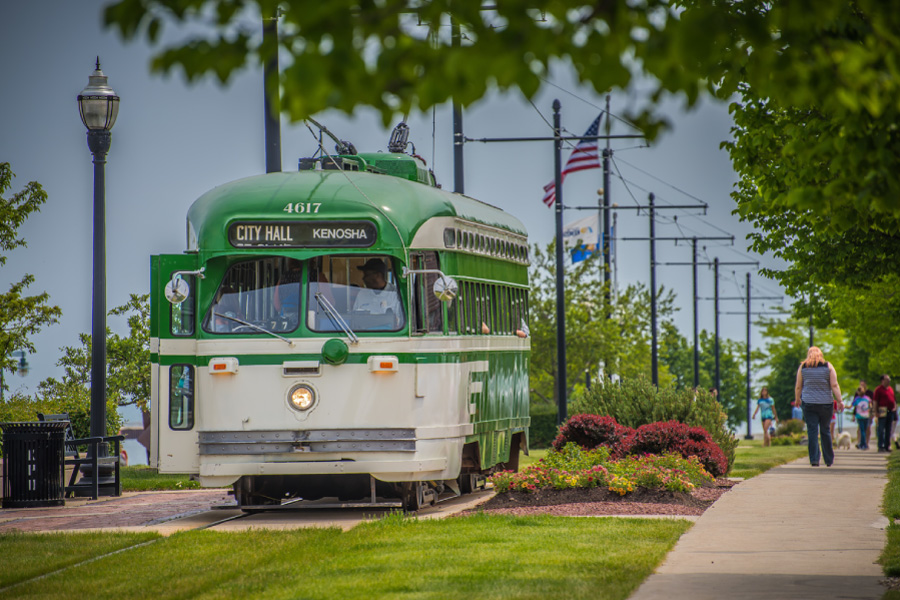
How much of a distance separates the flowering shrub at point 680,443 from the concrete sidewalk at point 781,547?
93 cm

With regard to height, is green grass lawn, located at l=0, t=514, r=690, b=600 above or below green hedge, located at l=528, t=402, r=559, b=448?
above

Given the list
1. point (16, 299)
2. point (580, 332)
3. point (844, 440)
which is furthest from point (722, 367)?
point (16, 299)

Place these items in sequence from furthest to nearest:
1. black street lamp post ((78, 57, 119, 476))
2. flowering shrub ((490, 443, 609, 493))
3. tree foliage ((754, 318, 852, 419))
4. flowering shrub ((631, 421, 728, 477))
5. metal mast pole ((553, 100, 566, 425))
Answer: tree foliage ((754, 318, 852, 419)) → metal mast pole ((553, 100, 566, 425)) → black street lamp post ((78, 57, 119, 476)) → flowering shrub ((631, 421, 728, 477)) → flowering shrub ((490, 443, 609, 493))

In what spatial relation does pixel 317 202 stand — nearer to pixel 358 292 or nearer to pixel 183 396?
pixel 358 292

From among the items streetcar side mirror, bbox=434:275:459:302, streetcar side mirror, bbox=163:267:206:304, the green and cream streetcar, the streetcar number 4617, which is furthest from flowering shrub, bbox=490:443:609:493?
streetcar side mirror, bbox=163:267:206:304

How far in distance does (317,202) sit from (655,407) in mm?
7404

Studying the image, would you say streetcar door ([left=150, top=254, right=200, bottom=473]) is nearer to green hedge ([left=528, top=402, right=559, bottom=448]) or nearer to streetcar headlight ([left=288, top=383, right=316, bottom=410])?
streetcar headlight ([left=288, top=383, right=316, bottom=410])

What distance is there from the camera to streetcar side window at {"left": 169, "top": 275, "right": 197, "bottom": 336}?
1397 centimetres

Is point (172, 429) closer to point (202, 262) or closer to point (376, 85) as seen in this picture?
point (202, 262)

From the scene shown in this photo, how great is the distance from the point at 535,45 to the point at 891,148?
139 inches

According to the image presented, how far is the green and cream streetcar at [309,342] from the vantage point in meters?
13.6

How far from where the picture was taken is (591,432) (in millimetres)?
17844

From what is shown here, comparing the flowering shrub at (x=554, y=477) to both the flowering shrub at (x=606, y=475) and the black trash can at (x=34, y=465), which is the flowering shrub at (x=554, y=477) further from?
the black trash can at (x=34, y=465)

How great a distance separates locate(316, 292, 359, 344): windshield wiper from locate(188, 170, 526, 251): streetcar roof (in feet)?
2.69
